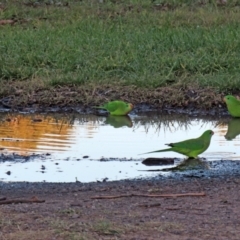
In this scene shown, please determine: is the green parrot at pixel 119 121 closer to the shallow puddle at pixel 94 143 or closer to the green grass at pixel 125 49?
the shallow puddle at pixel 94 143

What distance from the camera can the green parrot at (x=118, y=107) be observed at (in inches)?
373

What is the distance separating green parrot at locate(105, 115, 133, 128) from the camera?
922cm

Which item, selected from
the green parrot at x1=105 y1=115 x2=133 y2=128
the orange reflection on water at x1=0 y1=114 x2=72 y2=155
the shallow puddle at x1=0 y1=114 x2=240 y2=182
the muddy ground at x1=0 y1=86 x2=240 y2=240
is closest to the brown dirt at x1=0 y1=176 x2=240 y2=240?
the muddy ground at x1=0 y1=86 x2=240 y2=240

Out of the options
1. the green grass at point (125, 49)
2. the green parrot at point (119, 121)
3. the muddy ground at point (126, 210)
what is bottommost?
the muddy ground at point (126, 210)

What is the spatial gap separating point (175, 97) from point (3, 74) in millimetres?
2155

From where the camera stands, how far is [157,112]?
32.2ft

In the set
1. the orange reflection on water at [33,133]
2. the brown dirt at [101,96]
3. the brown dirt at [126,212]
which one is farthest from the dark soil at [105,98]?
the brown dirt at [126,212]

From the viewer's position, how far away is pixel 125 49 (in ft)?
37.7

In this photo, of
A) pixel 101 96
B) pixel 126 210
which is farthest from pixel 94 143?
pixel 126 210

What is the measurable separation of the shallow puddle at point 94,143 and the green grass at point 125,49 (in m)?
1.06

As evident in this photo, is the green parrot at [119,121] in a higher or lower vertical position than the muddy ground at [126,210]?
higher

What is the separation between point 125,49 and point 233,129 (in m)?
2.84

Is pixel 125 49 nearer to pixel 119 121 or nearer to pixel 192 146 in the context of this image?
pixel 119 121

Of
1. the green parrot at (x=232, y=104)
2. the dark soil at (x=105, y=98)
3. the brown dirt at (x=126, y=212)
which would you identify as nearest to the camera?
the brown dirt at (x=126, y=212)
